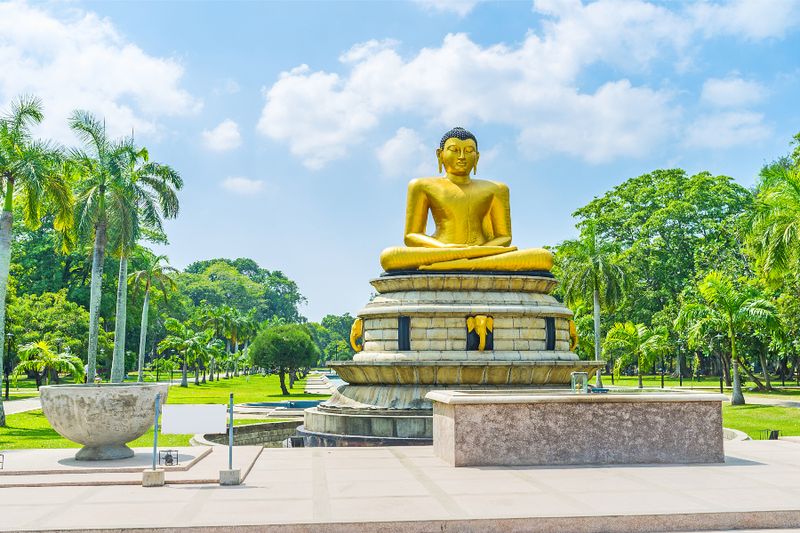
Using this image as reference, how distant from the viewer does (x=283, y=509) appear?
306 inches

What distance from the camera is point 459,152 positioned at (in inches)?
787

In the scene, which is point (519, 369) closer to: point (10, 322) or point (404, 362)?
point (404, 362)

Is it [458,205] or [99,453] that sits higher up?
[458,205]

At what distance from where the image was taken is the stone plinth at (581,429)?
35.6ft

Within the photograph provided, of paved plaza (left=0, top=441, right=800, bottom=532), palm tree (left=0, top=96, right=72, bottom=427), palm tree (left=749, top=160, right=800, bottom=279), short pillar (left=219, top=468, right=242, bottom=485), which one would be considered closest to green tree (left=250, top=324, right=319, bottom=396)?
palm tree (left=0, top=96, right=72, bottom=427)

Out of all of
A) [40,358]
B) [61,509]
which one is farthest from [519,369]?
[40,358]

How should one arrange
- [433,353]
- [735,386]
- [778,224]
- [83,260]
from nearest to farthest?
[433,353] → [778,224] → [735,386] → [83,260]

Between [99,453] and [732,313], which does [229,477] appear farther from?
[732,313]

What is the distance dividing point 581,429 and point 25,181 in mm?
17965

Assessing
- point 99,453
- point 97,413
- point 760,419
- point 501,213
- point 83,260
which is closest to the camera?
point 97,413

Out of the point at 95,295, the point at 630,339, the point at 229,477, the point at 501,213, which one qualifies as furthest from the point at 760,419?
the point at 95,295

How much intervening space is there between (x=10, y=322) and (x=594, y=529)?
116ft

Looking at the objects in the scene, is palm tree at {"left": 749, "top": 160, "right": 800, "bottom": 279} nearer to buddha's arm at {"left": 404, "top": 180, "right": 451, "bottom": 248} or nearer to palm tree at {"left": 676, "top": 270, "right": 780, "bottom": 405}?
palm tree at {"left": 676, "top": 270, "right": 780, "bottom": 405}

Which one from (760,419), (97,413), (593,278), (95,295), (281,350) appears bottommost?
(760,419)
